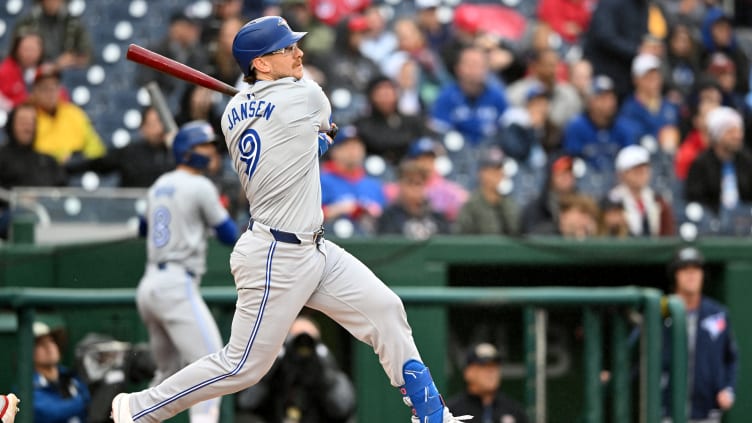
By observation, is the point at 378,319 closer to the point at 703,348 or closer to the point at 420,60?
the point at 703,348

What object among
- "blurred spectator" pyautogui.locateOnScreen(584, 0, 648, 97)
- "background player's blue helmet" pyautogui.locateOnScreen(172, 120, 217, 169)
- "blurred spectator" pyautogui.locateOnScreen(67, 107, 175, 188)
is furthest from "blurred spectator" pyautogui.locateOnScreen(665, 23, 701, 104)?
"background player's blue helmet" pyautogui.locateOnScreen(172, 120, 217, 169)

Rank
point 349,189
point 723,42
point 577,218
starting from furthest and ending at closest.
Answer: point 723,42
point 349,189
point 577,218

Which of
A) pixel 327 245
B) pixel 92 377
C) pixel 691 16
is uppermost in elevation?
pixel 691 16

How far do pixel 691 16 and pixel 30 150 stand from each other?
668 centimetres

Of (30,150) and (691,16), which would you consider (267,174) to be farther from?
(691,16)

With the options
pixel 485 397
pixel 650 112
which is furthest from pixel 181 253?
pixel 650 112

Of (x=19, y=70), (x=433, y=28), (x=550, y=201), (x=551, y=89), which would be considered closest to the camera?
(x=550, y=201)

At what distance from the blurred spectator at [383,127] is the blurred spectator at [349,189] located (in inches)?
22.3

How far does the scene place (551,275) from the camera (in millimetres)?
9492

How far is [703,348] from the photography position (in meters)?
8.53

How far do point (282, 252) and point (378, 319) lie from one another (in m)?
0.45

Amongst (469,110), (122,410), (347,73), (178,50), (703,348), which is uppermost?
(178,50)

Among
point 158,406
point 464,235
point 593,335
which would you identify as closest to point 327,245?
point 158,406

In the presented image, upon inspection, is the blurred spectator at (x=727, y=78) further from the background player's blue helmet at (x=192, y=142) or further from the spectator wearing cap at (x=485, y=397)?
the background player's blue helmet at (x=192, y=142)
